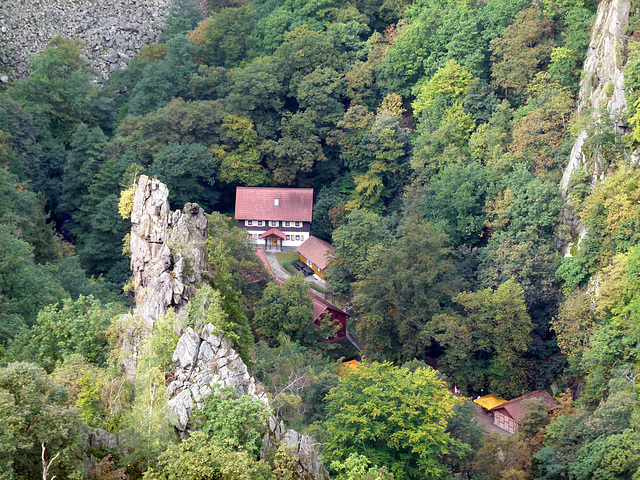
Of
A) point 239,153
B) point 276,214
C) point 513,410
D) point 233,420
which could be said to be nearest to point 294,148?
point 239,153

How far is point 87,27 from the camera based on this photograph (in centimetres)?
7469

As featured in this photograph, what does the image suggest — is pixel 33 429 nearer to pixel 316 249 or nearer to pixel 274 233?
pixel 316 249

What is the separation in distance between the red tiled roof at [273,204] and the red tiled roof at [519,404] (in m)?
25.8

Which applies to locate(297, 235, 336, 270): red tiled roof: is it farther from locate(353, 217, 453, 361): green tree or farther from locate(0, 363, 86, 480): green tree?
locate(0, 363, 86, 480): green tree

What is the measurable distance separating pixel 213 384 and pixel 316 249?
122ft

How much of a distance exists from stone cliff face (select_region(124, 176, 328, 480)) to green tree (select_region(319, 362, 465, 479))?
5.19 m

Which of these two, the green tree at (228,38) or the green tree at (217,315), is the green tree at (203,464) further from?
the green tree at (228,38)

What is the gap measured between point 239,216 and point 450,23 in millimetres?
24299

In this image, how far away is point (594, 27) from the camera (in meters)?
49.0

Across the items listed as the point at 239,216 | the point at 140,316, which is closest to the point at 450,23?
the point at 239,216

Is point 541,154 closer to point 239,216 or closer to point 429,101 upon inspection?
point 429,101

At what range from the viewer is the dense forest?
26.0 m

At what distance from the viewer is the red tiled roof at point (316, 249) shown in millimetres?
58656

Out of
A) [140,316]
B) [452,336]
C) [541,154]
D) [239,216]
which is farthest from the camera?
[239,216]
